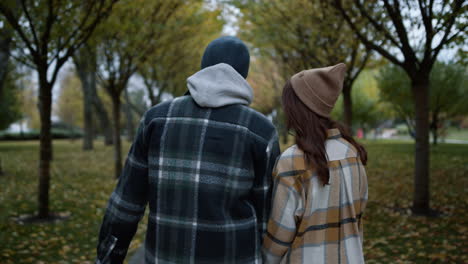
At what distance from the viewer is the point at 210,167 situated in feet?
5.27

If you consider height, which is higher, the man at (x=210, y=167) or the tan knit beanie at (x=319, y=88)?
the tan knit beanie at (x=319, y=88)

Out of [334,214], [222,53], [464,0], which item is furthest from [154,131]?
[464,0]

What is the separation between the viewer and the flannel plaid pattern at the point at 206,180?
1594 millimetres

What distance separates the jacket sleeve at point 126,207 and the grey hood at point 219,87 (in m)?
0.36

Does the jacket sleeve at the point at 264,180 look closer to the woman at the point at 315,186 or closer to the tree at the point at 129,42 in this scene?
the woman at the point at 315,186

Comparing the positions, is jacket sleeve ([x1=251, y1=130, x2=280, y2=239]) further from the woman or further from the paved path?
the paved path

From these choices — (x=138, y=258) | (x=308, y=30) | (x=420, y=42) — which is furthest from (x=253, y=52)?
(x=138, y=258)

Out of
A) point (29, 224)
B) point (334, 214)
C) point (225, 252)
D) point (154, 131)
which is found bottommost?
point (29, 224)

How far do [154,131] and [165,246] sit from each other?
1.84 feet

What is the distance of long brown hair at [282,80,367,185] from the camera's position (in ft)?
5.73

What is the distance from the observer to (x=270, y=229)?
1.79 meters

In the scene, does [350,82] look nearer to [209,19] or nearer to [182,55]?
[209,19]

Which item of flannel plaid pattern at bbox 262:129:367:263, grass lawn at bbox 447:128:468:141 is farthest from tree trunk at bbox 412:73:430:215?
grass lawn at bbox 447:128:468:141

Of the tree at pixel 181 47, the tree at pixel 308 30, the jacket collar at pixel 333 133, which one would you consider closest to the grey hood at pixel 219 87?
the jacket collar at pixel 333 133
